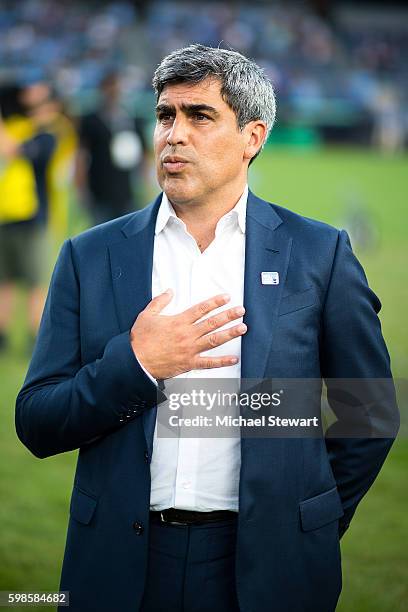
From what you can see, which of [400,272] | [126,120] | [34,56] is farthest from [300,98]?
[126,120]

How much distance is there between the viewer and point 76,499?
7.40ft

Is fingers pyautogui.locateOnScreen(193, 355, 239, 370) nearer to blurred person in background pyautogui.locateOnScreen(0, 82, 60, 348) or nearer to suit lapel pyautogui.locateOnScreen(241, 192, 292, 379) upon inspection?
suit lapel pyautogui.locateOnScreen(241, 192, 292, 379)

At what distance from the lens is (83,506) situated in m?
2.23

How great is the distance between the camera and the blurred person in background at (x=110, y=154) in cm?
907

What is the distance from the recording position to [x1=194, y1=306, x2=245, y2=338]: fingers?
204 cm

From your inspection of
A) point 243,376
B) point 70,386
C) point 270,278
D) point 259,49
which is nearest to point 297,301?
point 270,278

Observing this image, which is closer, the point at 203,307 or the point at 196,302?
the point at 203,307

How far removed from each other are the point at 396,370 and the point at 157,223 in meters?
4.53

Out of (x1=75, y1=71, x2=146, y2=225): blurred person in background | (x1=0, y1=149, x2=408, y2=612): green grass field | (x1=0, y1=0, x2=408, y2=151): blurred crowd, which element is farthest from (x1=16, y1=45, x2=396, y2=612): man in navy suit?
(x1=0, y1=0, x2=408, y2=151): blurred crowd

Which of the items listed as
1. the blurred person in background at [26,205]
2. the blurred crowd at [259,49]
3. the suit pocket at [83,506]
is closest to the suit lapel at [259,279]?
the suit pocket at [83,506]

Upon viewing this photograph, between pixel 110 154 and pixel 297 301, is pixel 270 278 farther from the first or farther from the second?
pixel 110 154

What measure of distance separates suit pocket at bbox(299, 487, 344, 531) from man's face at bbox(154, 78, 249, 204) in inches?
31.2

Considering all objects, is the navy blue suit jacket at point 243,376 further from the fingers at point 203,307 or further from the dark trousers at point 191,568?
the fingers at point 203,307

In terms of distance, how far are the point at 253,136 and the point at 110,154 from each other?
7.11 m
